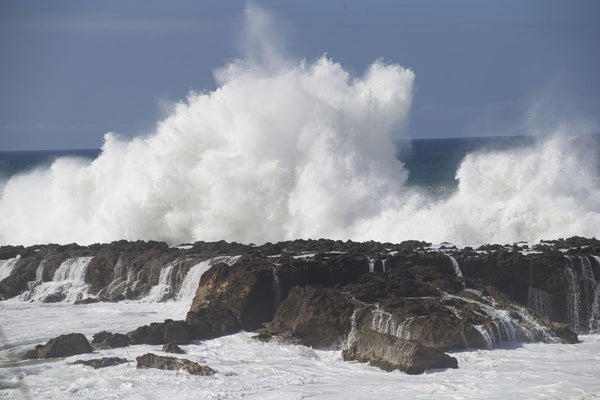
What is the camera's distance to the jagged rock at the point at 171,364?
11.9 meters

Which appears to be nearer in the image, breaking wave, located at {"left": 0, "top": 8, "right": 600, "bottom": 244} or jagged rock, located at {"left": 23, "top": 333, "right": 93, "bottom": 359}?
jagged rock, located at {"left": 23, "top": 333, "right": 93, "bottom": 359}

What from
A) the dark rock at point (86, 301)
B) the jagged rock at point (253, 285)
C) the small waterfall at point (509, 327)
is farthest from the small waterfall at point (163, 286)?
the small waterfall at point (509, 327)

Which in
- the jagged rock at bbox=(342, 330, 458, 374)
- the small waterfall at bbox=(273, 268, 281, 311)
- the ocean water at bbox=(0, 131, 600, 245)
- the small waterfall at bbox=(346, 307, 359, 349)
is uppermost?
the ocean water at bbox=(0, 131, 600, 245)

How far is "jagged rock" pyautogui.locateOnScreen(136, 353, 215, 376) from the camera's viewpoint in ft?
39.1

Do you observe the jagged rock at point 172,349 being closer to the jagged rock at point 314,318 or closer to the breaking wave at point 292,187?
the jagged rock at point 314,318

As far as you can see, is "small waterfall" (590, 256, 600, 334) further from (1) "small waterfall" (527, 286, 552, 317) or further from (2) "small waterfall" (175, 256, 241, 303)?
(2) "small waterfall" (175, 256, 241, 303)

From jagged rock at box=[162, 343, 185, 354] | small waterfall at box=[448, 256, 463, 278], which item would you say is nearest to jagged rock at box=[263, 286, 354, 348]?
jagged rock at box=[162, 343, 185, 354]

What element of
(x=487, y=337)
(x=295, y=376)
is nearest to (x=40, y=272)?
(x=295, y=376)

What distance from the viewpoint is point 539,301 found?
653 inches

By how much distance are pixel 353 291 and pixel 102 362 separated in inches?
Answer: 201

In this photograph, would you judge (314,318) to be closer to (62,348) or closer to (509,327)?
(509,327)

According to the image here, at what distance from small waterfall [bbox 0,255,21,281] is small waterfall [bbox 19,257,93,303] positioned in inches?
40.3

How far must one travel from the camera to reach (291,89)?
2838cm

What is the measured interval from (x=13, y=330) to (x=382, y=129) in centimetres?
1811
